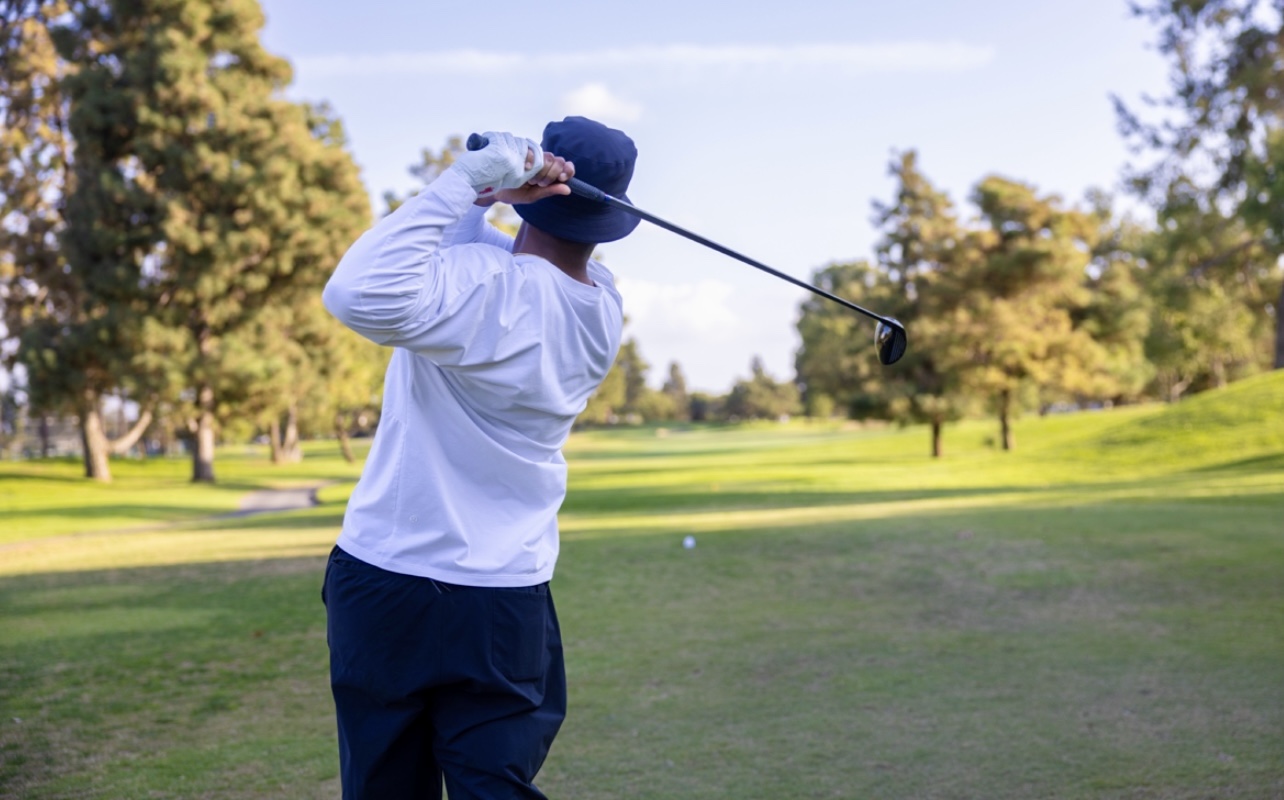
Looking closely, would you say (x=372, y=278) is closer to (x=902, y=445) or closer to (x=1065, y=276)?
(x=1065, y=276)

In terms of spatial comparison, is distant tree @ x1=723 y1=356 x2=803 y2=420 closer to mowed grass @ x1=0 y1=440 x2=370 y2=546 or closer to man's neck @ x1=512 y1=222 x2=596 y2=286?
mowed grass @ x1=0 y1=440 x2=370 y2=546

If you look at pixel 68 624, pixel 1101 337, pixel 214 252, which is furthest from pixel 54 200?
pixel 1101 337

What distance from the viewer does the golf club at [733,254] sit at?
2.36 metres

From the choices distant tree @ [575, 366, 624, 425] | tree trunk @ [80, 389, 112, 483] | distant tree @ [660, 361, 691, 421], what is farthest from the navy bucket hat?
distant tree @ [660, 361, 691, 421]

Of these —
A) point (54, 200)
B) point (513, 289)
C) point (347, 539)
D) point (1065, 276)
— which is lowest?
point (347, 539)

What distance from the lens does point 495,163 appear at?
86.0 inches

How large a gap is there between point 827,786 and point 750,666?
2292 mm

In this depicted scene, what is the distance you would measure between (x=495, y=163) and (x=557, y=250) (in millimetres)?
330

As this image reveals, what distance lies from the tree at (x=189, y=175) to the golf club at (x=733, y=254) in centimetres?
3096

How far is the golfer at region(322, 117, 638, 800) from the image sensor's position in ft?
7.23

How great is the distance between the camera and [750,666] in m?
6.57

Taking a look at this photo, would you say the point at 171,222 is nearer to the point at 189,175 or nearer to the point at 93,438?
the point at 189,175

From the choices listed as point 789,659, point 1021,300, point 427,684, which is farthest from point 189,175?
point 427,684

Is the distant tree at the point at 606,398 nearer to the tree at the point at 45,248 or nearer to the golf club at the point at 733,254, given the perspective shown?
the tree at the point at 45,248
